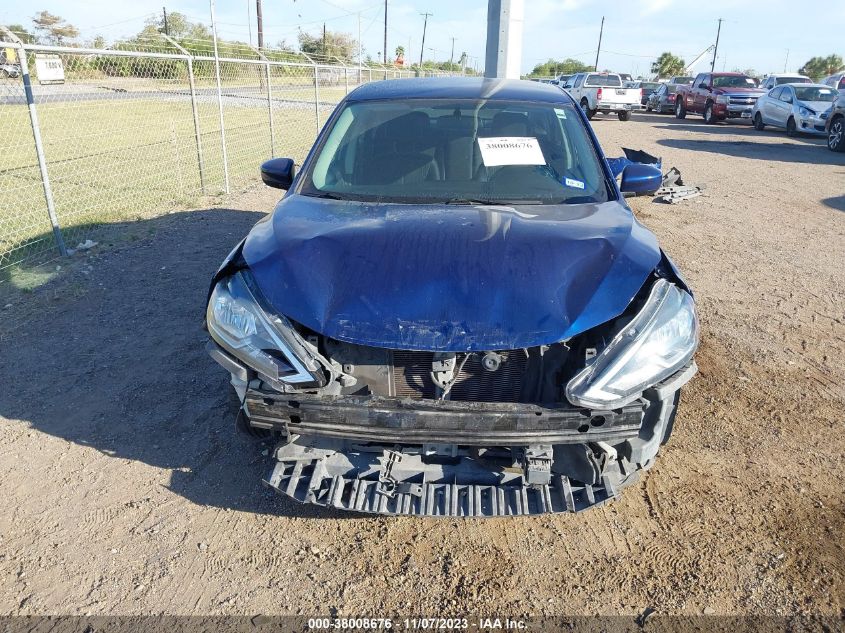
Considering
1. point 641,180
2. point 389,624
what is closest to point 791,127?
point 641,180

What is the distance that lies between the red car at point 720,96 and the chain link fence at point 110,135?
15489 mm

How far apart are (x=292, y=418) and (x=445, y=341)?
25.2 inches

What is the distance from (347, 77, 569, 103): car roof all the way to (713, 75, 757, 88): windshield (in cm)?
2267

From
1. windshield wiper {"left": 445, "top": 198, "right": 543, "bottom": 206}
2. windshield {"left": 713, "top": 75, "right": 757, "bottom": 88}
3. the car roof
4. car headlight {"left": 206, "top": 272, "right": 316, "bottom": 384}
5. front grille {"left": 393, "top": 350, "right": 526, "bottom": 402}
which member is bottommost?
front grille {"left": 393, "top": 350, "right": 526, "bottom": 402}

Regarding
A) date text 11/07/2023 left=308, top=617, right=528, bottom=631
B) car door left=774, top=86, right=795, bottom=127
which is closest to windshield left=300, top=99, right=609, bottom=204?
date text 11/07/2023 left=308, top=617, right=528, bottom=631

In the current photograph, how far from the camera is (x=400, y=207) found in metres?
3.10

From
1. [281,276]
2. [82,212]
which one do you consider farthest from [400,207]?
[82,212]

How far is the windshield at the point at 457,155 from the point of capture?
10.9ft

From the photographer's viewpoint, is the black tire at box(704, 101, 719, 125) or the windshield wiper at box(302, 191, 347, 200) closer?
the windshield wiper at box(302, 191, 347, 200)

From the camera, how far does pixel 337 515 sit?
2.79 metres

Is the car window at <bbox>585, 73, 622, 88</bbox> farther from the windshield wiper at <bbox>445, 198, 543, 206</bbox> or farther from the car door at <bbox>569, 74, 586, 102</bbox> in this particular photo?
the windshield wiper at <bbox>445, 198, 543, 206</bbox>

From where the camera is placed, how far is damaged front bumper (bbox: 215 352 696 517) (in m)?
2.25

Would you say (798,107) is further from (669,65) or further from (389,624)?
(669,65)

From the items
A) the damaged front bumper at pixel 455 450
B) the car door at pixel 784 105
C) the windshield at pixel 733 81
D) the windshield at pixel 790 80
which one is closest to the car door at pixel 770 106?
the car door at pixel 784 105
